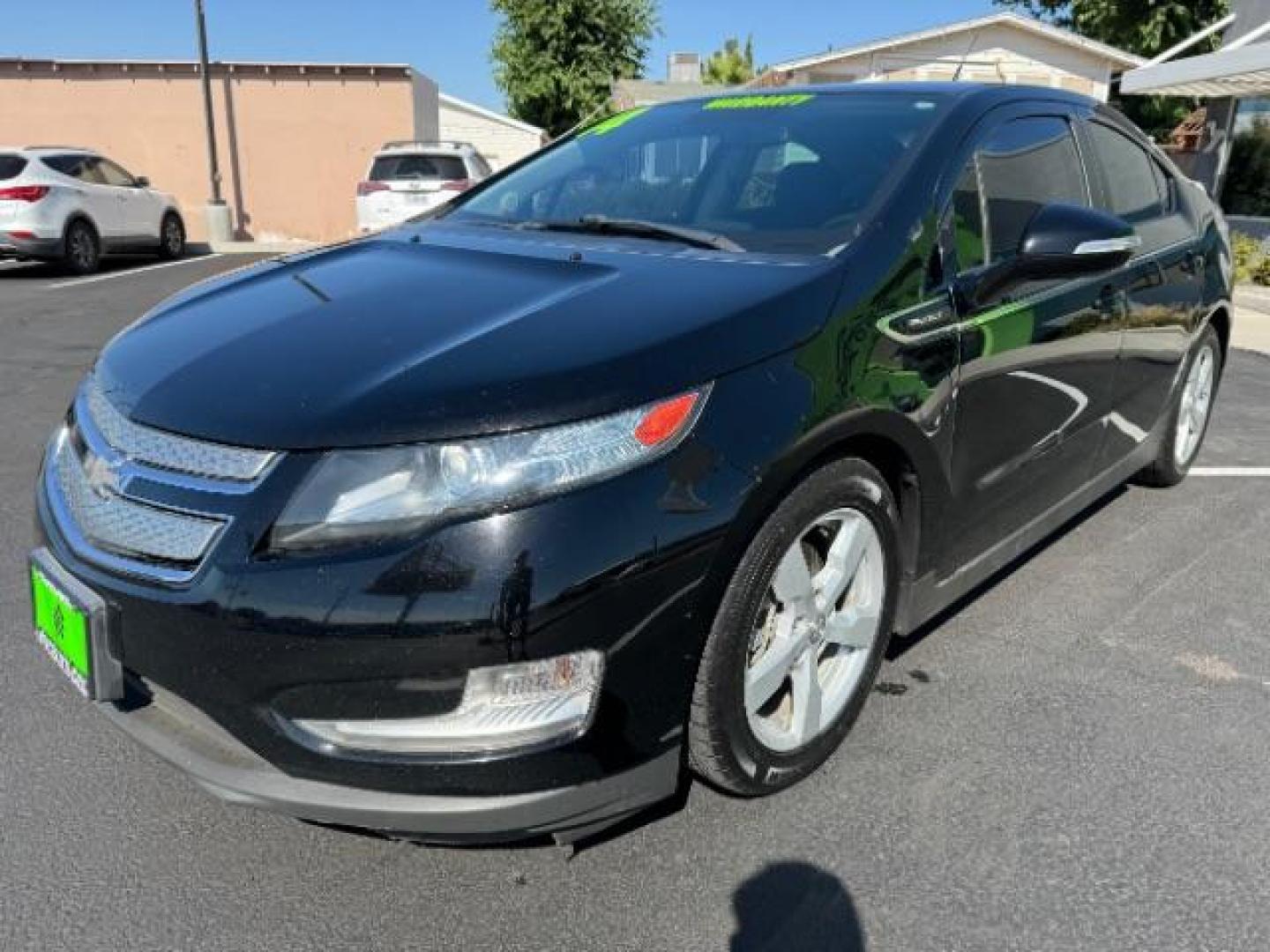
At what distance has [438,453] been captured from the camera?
183 centimetres

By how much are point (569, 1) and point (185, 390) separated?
112 feet

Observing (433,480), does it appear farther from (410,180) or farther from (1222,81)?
(1222,81)

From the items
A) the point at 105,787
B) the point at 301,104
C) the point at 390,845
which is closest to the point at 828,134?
the point at 390,845

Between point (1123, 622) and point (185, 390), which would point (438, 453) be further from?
point (1123, 622)

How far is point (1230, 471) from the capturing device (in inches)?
200

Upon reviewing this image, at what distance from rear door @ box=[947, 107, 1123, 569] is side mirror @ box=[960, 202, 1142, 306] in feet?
0.12

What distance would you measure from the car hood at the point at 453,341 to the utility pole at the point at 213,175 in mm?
17682

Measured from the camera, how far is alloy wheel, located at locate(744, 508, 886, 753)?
2.28 meters

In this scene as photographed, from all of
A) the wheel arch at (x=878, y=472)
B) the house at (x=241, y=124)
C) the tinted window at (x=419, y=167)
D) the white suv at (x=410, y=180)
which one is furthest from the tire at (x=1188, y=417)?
the house at (x=241, y=124)

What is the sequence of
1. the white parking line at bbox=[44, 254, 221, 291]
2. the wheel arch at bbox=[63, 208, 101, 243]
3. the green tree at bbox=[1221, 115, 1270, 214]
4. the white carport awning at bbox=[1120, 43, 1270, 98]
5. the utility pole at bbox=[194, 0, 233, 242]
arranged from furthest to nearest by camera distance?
the utility pole at bbox=[194, 0, 233, 242]
the green tree at bbox=[1221, 115, 1270, 214]
the wheel arch at bbox=[63, 208, 101, 243]
the white parking line at bbox=[44, 254, 221, 291]
the white carport awning at bbox=[1120, 43, 1270, 98]

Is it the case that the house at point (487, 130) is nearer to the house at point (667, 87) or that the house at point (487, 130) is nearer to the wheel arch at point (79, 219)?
the house at point (667, 87)

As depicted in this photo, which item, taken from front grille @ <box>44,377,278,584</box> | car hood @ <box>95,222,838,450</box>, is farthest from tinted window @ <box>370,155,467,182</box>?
front grille @ <box>44,377,278,584</box>

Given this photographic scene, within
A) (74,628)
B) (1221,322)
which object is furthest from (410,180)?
(74,628)

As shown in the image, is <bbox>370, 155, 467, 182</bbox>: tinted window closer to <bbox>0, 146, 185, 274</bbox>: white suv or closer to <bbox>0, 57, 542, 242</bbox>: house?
<bbox>0, 146, 185, 274</bbox>: white suv
